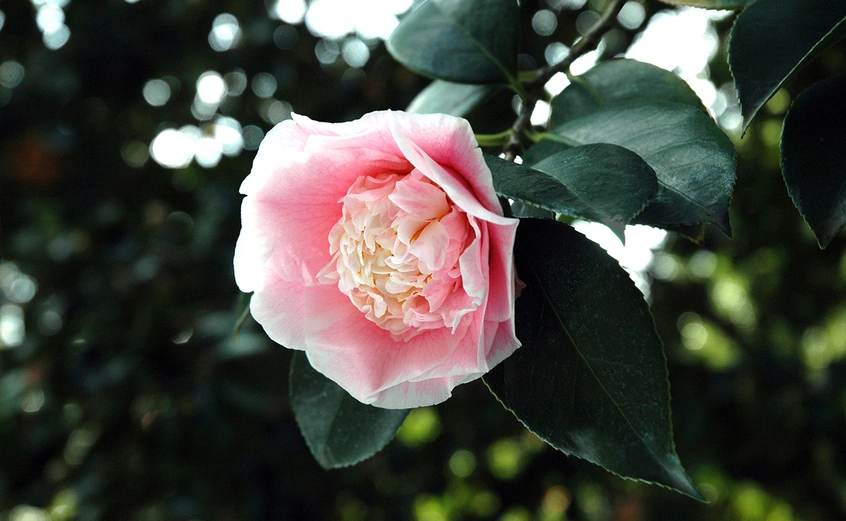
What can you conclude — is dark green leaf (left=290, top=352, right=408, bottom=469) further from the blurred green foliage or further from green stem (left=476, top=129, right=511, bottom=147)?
the blurred green foliage

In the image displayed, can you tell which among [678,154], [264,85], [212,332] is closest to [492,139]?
[678,154]

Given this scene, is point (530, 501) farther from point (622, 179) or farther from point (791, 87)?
point (622, 179)

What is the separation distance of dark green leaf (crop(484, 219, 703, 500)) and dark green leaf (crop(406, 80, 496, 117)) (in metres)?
0.27

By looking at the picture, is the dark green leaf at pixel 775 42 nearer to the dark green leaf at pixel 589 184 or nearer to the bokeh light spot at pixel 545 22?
the dark green leaf at pixel 589 184

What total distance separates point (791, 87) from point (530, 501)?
1222 millimetres

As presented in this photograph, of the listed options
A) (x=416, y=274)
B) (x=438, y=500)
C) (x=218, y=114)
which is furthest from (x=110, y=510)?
(x=416, y=274)

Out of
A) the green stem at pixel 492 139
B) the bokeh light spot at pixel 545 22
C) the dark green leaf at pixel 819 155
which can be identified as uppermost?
the dark green leaf at pixel 819 155

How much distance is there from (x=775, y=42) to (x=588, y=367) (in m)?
0.24

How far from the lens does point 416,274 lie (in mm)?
450

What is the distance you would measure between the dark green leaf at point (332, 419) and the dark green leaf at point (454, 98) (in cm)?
29

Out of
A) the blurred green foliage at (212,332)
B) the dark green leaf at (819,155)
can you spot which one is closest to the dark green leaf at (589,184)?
the dark green leaf at (819,155)

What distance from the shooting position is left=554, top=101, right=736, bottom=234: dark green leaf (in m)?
0.42

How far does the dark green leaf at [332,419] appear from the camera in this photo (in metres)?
0.59

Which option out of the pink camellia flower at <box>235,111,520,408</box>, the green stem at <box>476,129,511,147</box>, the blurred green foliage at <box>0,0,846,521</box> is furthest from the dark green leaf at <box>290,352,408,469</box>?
the blurred green foliage at <box>0,0,846,521</box>
